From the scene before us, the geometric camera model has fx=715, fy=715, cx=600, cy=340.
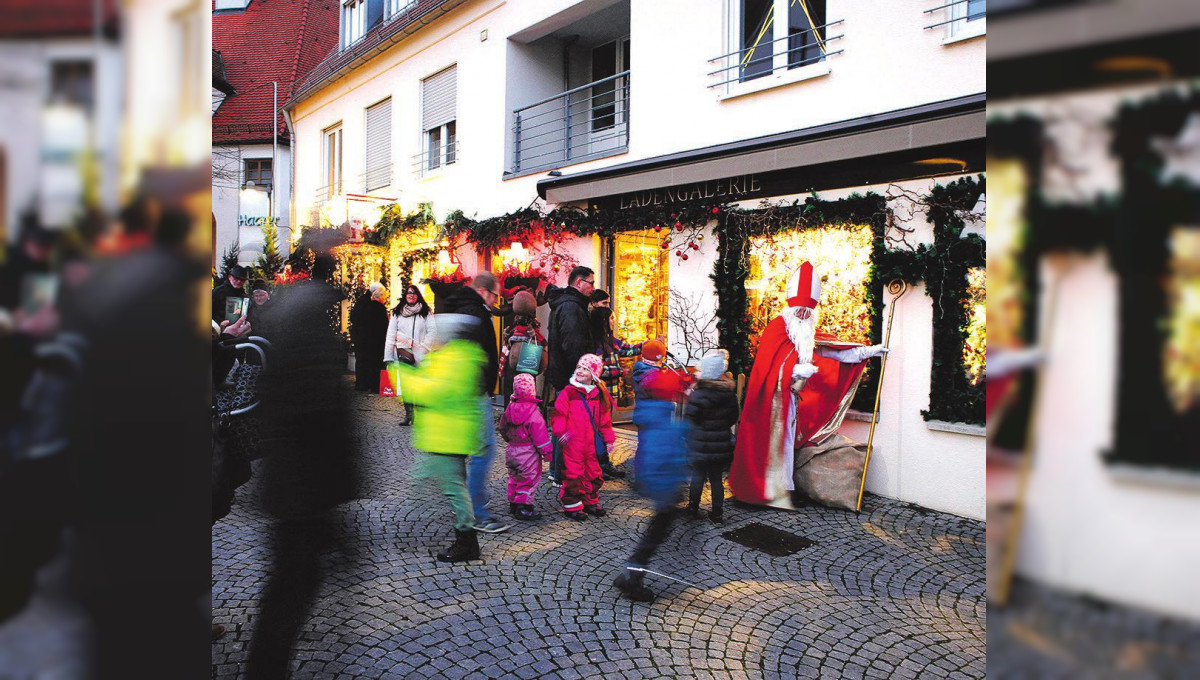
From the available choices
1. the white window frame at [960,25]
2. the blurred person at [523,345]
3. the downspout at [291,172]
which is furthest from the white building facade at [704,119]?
the downspout at [291,172]

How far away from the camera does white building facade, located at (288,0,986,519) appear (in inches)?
252

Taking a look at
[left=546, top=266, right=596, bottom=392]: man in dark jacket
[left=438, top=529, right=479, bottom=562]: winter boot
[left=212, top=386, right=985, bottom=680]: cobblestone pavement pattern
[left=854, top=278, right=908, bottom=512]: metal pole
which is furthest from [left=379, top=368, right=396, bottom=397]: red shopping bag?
[left=854, top=278, right=908, bottom=512]: metal pole

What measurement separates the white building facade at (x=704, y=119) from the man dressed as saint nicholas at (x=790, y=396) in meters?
0.59

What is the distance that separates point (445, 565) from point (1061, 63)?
4.74 m

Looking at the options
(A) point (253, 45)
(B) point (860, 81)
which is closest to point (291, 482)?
(B) point (860, 81)

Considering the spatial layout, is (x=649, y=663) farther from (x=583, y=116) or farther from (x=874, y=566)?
(x=583, y=116)

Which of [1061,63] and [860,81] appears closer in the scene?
[1061,63]

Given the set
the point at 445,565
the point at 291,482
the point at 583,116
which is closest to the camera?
the point at 291,482

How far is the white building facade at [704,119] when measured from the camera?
6395mm

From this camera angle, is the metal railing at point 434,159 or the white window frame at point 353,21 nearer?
the metal railing at point 434,159

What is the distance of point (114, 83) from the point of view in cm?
74

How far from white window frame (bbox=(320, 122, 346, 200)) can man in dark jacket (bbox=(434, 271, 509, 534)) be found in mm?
13213

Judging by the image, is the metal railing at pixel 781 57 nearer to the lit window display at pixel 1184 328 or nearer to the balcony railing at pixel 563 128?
the balcony railing at pixel 563 128

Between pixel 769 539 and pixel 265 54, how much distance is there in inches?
925
